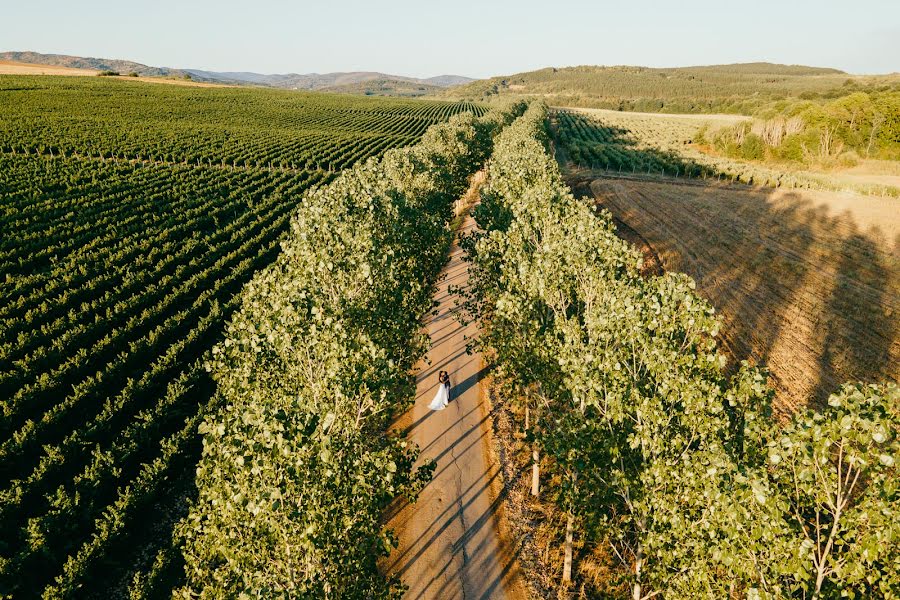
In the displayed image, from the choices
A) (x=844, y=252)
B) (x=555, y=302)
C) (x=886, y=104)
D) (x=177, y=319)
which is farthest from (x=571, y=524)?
(x=886, y=104)

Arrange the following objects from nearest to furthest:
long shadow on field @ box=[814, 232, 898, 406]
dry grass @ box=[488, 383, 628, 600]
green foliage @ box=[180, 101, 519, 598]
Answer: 1. green foliage @ box=[180, 101, 519, 598]
2. dry grass @ box=[488, 383, 628, 600]
3. long shadow on field @ box=[814, 232, 898, 406]

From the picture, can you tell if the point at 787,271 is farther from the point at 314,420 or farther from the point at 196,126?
the point at 196,126

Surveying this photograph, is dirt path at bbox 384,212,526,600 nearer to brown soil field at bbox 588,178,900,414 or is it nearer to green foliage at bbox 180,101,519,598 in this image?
green foliage at bbox 180,101,519,598

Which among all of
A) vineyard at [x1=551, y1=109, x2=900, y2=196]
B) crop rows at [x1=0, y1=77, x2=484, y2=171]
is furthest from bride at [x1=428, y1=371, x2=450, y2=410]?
crop rows at [x1=0, y1=77, x2=484, y2=171]

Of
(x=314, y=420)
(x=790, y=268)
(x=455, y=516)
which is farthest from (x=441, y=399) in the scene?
(x=790, y=268)

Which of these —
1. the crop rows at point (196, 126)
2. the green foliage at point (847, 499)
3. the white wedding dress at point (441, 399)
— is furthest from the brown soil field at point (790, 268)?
the crop rows at point (196, 126)

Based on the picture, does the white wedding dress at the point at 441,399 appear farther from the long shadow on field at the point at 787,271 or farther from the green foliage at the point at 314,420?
the long shadow on field at the point at 787,271
